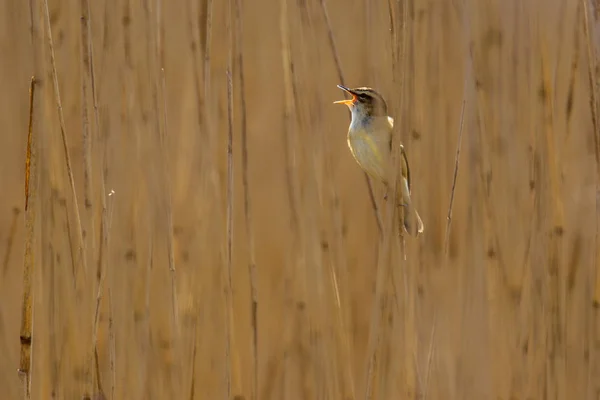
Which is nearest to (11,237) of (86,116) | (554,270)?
(86,116)

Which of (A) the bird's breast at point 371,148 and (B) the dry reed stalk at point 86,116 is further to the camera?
(A) the bird's breast at point 371,148

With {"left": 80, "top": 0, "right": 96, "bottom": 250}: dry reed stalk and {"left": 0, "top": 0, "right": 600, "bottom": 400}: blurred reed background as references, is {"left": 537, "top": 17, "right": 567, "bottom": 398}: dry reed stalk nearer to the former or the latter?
{"left": 0, "top": 0, "right": 600, "bottom": 400}: blurred reed background

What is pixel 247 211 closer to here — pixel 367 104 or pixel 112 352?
pixel 112 352

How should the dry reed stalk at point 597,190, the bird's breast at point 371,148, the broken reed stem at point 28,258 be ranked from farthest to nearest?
the bird's breast at point 371,148 < the dry reed stalk at point 597,190 < the broken reed stem at point 28,258

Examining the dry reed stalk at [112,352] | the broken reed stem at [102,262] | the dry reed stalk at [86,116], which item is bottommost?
the dry reed stalk at [112,352]

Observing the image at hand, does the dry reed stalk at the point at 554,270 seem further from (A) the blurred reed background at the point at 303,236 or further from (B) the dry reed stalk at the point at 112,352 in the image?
(B) the dry reed stalk at the point at 112,352

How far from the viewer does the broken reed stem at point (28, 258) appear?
1127mm

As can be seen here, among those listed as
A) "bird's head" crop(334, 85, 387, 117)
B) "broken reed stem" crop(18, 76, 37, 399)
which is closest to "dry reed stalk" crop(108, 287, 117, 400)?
"broken reed stem" crop(18, 76, 37, 399)

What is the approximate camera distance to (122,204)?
1.62 metres

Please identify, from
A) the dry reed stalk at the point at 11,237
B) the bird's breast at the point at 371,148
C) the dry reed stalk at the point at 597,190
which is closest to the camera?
the dry reed stalk at the point at 597,190

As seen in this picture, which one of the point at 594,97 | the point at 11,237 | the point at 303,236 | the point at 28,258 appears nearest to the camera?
the point at 28,258

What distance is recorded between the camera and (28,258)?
1.13 m

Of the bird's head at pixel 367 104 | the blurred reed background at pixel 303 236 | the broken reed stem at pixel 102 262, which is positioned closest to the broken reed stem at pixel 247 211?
the blurred reed background at pixel 303 236

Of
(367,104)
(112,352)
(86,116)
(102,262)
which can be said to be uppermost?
(367,104)
